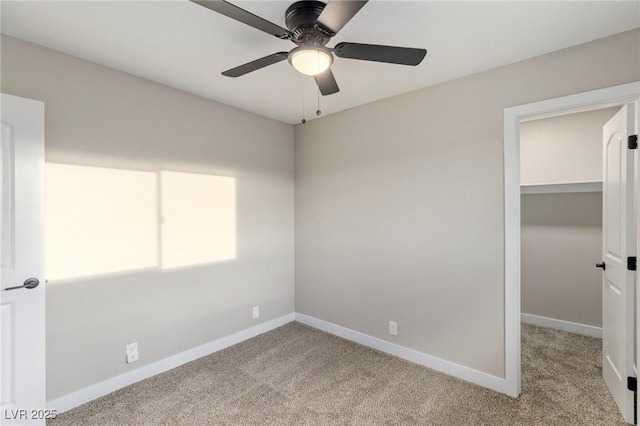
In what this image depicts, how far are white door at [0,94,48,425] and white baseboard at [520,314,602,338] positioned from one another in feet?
14.9

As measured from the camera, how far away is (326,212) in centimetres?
348

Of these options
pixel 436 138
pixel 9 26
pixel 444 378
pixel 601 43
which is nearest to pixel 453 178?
pixel 436 138

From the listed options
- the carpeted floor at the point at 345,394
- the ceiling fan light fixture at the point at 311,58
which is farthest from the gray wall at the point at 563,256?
the ceiling fan light fixture at the point at 311,58

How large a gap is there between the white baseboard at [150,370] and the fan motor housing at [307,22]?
2736 mm

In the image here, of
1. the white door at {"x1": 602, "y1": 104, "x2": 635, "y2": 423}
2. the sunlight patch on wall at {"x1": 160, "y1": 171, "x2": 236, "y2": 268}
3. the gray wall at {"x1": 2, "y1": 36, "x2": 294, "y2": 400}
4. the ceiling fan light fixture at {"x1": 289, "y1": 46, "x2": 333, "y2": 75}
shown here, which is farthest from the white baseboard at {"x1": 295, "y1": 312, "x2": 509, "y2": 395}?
the ceiling fan light fixture at {"x1": 289, "y1": 46, "x2": 333, "y2": 75}

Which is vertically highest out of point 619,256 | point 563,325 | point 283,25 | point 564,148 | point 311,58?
point 283,25

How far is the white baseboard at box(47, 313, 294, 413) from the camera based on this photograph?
211cm

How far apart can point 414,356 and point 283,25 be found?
2849 millimetres

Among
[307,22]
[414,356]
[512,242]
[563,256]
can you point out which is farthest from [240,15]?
[563,256]

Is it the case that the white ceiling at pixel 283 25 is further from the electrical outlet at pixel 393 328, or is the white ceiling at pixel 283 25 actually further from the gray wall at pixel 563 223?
the electrical outlet at pixel 393 328

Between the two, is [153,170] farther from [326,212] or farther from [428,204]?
[428,204]

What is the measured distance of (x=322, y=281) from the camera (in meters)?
3.54

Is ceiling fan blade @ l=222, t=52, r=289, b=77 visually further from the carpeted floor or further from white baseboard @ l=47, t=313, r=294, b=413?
white baseboard @ l=47, t=313, r=294, b=413

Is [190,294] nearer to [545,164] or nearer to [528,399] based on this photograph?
[528,399]
